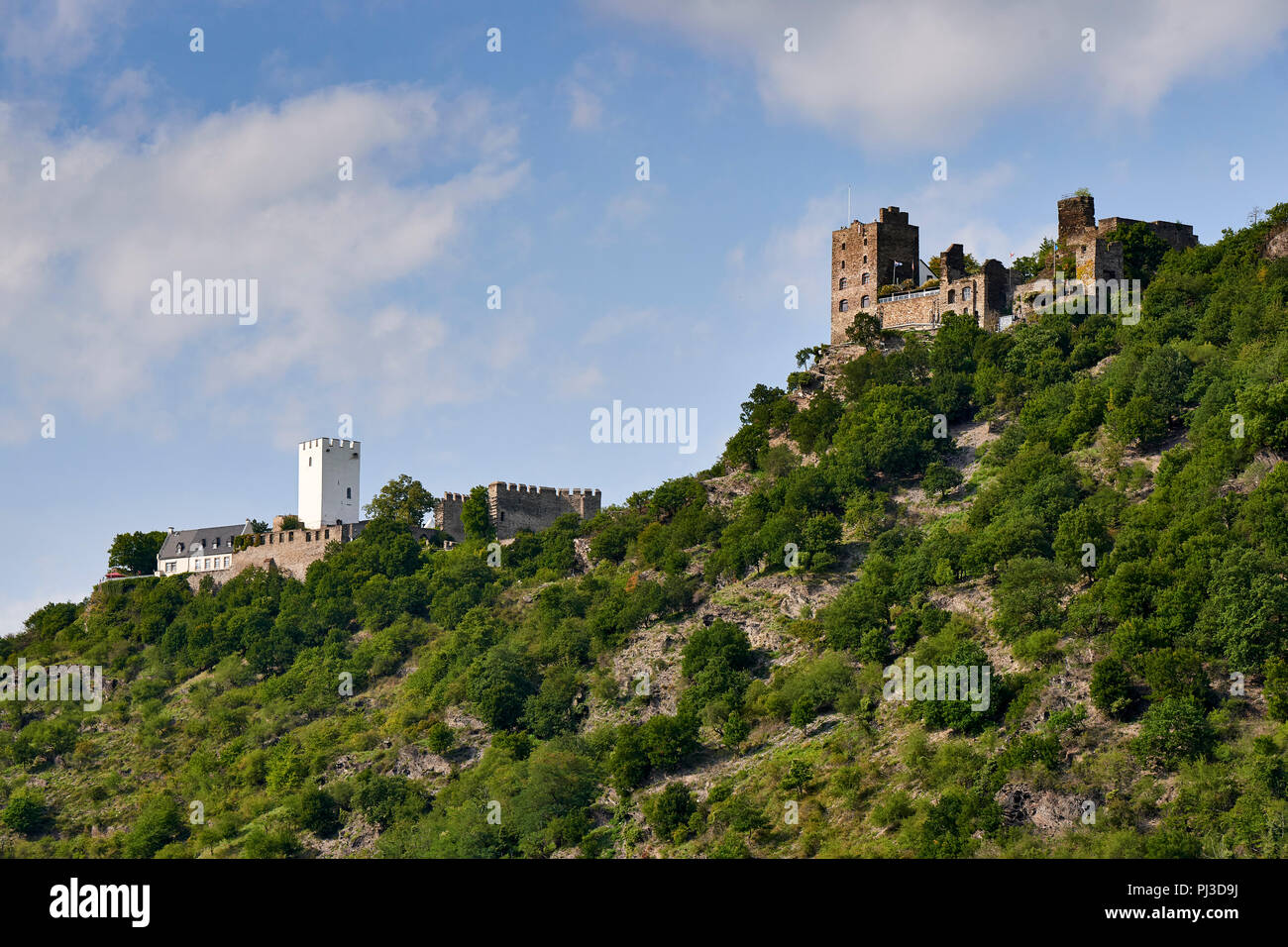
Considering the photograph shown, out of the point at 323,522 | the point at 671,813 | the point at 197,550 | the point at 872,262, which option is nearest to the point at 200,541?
the point at 197,550

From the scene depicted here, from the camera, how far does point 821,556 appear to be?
221 ft

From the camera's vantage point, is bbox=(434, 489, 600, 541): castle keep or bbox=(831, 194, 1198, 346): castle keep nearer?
bbox=(831, 194, 1198, 346): castle keep

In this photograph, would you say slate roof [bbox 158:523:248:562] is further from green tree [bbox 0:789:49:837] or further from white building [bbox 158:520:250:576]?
green tree [bbox 0:789:49:837]

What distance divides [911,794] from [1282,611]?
12.7m

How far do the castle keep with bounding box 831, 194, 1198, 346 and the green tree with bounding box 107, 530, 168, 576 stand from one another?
4314 cm

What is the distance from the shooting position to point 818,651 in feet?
208

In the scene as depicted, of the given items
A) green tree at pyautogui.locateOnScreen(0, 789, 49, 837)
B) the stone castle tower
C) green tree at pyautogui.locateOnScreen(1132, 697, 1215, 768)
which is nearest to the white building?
green tree at pyautogui.locateOnScreen(0, 789, 49, 837)

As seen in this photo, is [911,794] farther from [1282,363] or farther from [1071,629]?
[1282,363]

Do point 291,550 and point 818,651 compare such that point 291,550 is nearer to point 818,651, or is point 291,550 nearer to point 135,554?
point 135,554

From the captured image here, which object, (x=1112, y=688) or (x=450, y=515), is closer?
(x=1112, y=688)

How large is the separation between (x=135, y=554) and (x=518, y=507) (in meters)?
25.3

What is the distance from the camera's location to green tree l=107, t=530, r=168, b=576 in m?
99.9
